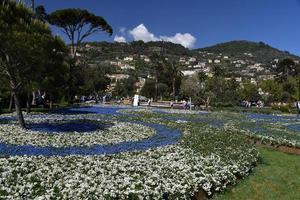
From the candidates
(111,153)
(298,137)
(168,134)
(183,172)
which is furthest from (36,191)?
(298,137)

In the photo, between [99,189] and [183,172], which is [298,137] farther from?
[99,189]

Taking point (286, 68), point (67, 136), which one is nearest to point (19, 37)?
point (67, 136)

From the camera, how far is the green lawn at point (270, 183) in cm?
1303

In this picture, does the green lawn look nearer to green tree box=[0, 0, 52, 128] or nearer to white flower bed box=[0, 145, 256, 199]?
white flower bed box=[0, 145, 256, 199]

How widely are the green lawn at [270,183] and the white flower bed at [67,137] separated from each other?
Answer: 256 inches

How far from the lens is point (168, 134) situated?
78.8ft

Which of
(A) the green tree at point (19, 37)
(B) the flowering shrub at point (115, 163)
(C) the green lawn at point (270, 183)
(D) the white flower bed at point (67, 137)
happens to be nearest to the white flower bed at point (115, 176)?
(B) the flowering shrub at point (115, 163)

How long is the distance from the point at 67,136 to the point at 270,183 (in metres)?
9.62

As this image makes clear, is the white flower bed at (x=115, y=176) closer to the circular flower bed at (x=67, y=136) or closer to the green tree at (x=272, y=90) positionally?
the circular flower bed at (x=67, y=136)

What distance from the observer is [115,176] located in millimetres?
12125

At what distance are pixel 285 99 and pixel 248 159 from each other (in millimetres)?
94147

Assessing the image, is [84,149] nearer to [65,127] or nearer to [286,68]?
[65,127]

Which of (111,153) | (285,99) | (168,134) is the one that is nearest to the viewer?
(111,153)

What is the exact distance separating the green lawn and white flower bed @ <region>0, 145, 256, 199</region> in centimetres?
41
